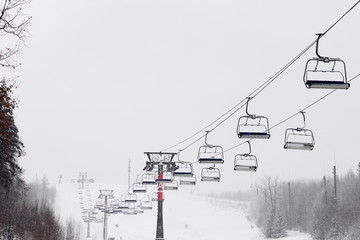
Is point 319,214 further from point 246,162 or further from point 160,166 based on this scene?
point 246,162

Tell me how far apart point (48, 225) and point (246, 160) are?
37981mm

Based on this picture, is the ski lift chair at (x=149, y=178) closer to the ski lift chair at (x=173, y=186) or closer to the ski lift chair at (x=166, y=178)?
the ski lift chair at (x=173, y=186)

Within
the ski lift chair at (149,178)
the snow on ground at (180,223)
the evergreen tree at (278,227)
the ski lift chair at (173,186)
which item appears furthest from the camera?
the snow on ground at (180,223)

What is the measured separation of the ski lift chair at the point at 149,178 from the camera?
40344 millimetres

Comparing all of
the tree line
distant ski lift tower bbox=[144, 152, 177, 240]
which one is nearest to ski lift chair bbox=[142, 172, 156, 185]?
distant ski lift tower bbox=[144, 152, 177, 240]

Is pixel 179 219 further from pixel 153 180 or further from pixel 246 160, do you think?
pixel 246 160

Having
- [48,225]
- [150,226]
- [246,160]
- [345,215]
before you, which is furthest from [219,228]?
[246,160]

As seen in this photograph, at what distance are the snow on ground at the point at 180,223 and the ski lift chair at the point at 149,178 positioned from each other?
2095 inches

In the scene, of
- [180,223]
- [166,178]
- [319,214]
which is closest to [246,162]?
[166,178]

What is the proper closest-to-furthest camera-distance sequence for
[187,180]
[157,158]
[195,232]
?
1. [187,180]
2. [157,158]
3. [195,232]

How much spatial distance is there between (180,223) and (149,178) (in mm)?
103076

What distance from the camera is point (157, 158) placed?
40.1 m

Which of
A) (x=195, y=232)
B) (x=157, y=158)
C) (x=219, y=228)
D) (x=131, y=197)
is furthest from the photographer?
(x=219, y=228)

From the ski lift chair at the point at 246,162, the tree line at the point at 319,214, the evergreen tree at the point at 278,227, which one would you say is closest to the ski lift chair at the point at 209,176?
the ski lift chair at the point at 246,162
